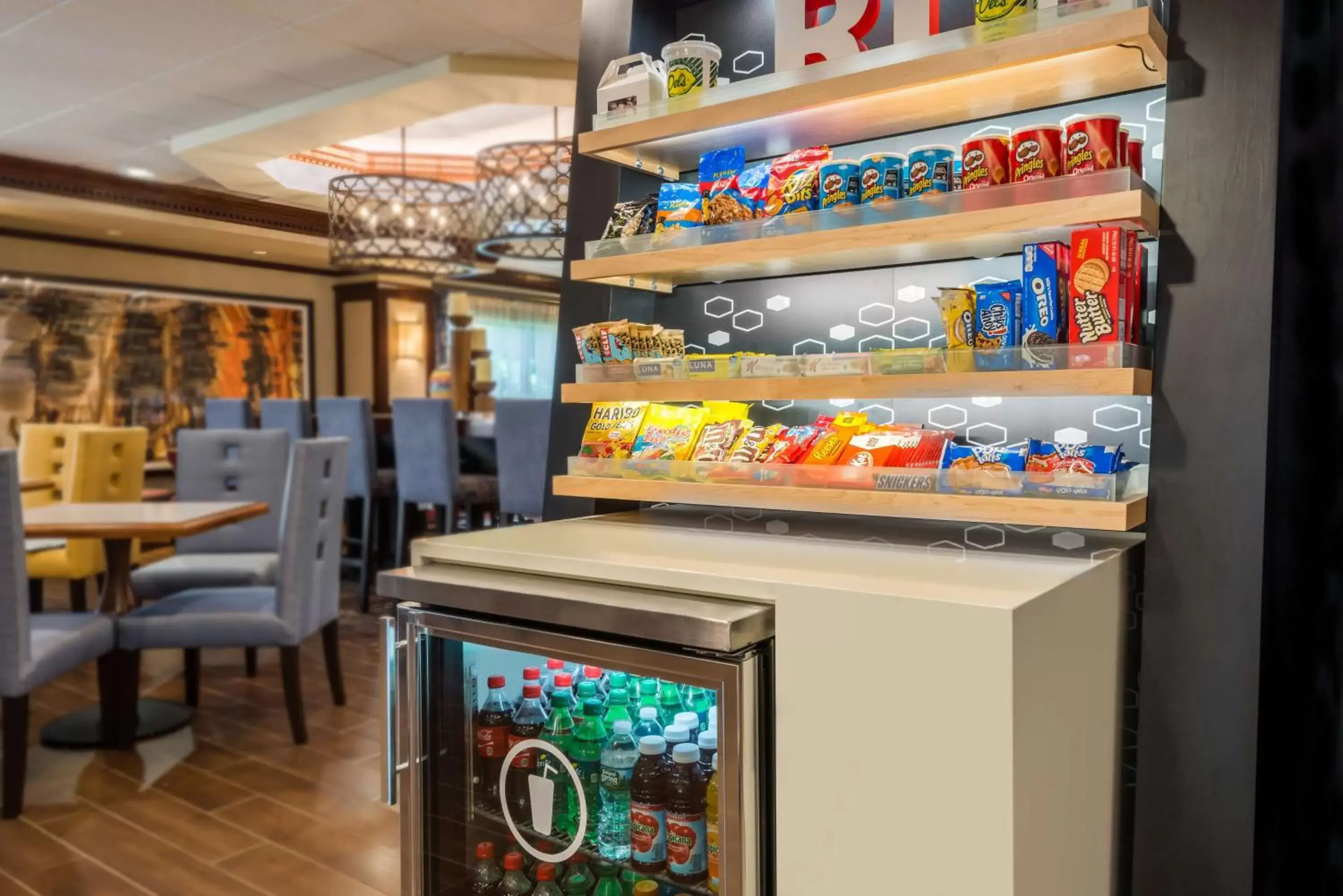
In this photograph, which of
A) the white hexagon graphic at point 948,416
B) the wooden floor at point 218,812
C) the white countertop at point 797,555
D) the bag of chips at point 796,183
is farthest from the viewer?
the wooden floor at point 218,812

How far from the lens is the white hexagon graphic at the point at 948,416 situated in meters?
1.84

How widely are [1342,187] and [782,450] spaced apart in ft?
3.11

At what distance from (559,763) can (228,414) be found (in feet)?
16.9

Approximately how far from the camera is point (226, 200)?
22.4 ft

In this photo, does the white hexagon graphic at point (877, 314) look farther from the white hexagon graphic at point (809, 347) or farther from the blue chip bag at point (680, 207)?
the blue chip bag at point (680, 207)

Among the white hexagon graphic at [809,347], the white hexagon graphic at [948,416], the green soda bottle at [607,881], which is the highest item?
the white hexagon graphic at [809,347]

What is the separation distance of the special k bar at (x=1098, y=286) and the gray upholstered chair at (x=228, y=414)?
5.56 metres

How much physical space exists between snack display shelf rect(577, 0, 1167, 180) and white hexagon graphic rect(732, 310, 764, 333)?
325 mm

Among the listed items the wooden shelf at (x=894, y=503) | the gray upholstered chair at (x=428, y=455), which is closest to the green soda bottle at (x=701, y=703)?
the wooden shelf at (x=894, y=503)

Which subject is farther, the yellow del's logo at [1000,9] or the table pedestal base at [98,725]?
the table pedestal base at [98,725]

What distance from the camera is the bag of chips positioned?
1716 mm

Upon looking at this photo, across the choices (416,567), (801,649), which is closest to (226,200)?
(416,567)

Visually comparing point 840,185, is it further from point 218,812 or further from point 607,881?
point 218,812

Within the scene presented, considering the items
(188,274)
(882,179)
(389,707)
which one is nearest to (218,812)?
(389,707)
